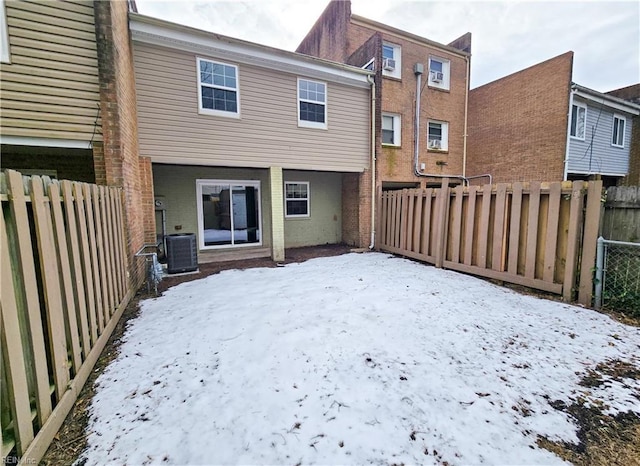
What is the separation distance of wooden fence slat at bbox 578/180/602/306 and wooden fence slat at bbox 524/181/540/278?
68 cm

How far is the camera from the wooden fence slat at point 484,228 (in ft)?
19.3

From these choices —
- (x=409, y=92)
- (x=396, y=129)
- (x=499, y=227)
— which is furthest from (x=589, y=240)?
(x=409, y=92)

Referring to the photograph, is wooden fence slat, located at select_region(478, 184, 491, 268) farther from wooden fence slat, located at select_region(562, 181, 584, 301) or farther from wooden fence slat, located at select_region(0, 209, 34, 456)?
wooden fence slat, located at select_region(0, 209, 34, 456)

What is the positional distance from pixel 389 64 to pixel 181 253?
385 inches

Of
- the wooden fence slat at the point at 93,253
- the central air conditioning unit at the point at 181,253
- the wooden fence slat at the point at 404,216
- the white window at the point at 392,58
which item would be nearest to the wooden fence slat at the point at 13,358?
the wooden fence slat at the point at 93,253

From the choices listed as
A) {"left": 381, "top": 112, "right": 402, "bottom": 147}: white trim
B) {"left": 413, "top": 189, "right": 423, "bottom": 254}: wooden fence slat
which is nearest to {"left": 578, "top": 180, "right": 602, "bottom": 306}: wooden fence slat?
{"left": 413, "top": 189, "right": 423, "bottom": 254}: wooden fence slat

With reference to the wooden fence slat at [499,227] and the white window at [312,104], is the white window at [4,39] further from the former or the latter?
the wooden fence slat at [499,227]

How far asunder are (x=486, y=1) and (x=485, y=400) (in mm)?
12070

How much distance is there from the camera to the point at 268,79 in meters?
8.00

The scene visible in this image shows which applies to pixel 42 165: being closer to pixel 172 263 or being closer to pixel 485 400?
pixel 172 263

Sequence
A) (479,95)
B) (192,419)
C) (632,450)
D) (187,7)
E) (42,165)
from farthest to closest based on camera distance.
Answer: (479,95)
(187,7)
(42,165)
(192,419)
(632,450)

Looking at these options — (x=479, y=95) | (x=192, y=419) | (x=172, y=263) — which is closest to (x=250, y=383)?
(x=192, y=419)

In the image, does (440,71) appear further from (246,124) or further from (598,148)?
(246,124)

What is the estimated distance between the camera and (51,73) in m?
4.48
